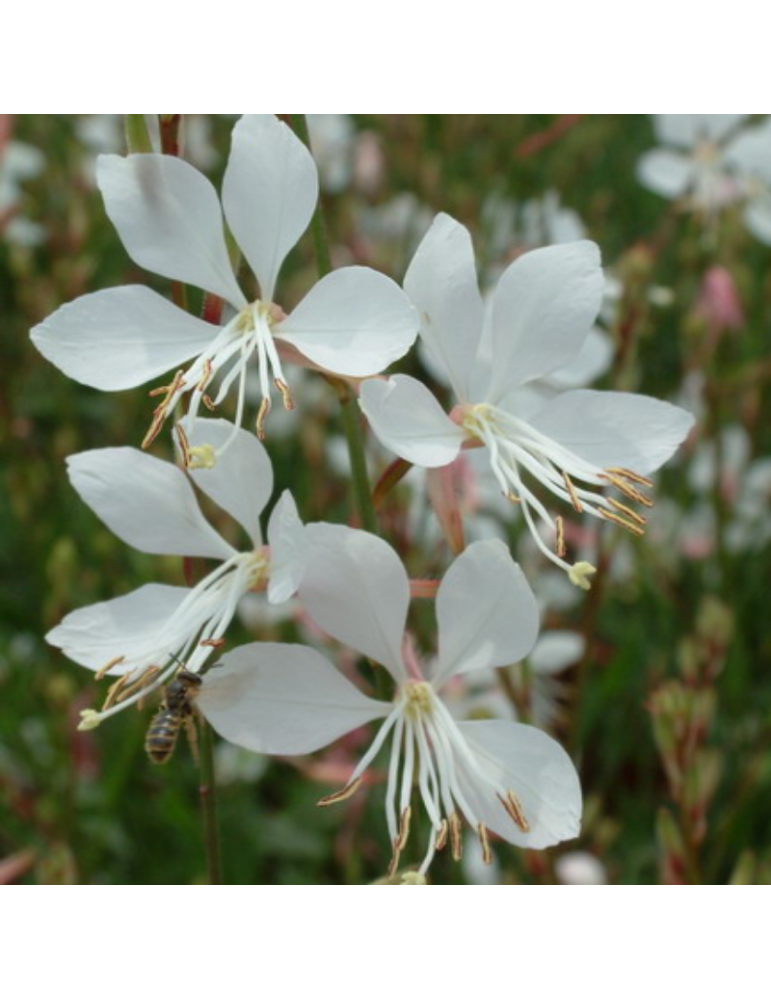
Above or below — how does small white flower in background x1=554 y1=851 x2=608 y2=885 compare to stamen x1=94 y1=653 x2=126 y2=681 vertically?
below

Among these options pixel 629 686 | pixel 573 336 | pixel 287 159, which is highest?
pixel 287 159

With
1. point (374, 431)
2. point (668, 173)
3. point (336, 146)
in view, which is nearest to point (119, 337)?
point (374, 431)

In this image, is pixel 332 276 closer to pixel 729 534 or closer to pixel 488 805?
pixel 488 805


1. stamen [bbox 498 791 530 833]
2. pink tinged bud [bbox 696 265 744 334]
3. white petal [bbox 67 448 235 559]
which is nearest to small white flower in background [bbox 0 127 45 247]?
pink tinged bud [bbox 696 265 744 334]

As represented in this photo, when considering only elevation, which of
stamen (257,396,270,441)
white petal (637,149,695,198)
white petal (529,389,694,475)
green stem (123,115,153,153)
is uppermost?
green stem (123,115,153,153)

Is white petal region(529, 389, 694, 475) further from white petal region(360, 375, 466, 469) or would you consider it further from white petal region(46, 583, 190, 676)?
white petal region(46, 583, 190, 676)

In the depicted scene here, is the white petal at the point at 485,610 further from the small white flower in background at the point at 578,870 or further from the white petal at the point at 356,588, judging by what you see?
the small white flower in background at the point at 578,870

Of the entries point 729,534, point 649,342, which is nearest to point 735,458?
point 729,534
